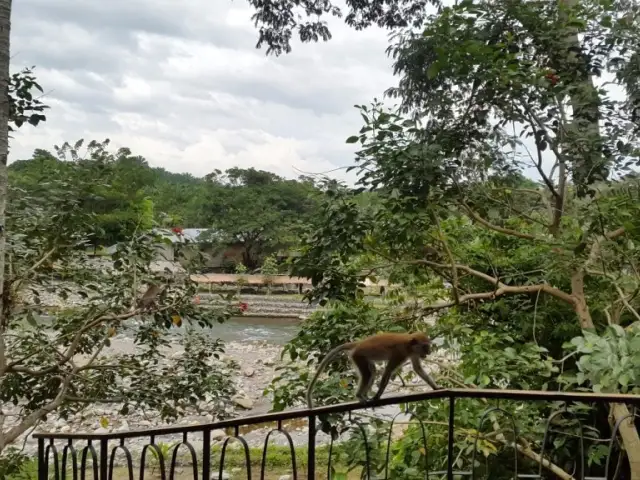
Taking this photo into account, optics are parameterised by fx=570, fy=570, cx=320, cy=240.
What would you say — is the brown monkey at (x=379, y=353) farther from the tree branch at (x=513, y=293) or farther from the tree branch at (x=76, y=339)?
the tree branch at (x=76, y=339)

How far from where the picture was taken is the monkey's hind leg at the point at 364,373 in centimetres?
243

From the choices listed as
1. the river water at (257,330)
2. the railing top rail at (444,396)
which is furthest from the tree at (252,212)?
the railing top rail at (444,396)

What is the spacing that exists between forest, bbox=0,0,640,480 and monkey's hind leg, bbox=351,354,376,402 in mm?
528

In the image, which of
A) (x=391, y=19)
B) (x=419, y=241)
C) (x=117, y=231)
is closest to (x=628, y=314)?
(x=419, y=241)

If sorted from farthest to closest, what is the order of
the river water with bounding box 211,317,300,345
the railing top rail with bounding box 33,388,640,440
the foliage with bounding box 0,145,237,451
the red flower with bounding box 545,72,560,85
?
the river water with bounding box 211,317,300,345 < the foliage with bounding box 0,145,237,451 < the red flower with bounding box 545,72,560,85 < the railing top rail with bounding box 33,388,640,440

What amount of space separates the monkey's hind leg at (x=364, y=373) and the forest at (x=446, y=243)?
528mm

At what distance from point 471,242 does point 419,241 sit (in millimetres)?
1376

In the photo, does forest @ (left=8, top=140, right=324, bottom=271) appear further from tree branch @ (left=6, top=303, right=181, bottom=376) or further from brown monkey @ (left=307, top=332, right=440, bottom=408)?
brown monkey @ (left=307, top=332, right=440, bottom=408)

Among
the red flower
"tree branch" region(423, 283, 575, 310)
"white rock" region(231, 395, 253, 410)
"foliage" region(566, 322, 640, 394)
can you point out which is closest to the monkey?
"tree branch" region(423, 283, 575, 310)

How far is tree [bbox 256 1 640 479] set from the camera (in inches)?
142

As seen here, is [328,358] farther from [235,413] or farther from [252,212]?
[252,212]

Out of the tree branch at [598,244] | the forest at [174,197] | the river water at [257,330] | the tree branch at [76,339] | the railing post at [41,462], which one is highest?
the forest at [174,197]

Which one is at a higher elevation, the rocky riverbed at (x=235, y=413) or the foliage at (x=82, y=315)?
the foliage at (x=82, y=315)

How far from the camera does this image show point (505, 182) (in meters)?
4.55
